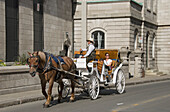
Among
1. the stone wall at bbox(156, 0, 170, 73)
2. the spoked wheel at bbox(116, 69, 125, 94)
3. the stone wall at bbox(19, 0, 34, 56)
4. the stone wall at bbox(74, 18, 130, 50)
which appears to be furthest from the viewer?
the stone wall at bbox(156, 0, 170, 73)

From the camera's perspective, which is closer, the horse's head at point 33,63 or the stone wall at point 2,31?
the horse's head at point 33,63

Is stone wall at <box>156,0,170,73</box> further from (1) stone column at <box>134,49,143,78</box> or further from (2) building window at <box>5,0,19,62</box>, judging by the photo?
(2) building window at <box>5,0,19,62</box>

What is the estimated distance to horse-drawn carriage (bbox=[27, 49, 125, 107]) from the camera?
952 cm

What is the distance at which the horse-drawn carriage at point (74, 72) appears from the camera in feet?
31.2

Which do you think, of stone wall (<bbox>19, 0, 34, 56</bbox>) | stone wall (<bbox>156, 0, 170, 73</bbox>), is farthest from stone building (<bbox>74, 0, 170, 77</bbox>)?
stone wall (<bbox>19, 0, 34, 56</bbox>)

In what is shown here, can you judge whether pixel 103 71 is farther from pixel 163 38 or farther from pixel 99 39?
pixel 163 38

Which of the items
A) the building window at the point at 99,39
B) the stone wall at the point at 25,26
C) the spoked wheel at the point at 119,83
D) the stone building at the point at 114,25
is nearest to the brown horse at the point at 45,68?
the spoked wheel at the point at 119,83

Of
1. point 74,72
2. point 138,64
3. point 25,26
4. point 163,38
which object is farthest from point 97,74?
point 163,38

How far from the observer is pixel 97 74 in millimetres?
11734

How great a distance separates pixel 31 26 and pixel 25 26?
700 mm

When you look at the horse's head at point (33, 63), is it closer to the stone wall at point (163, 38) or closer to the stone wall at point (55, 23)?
the stone wall at point (55, 23)

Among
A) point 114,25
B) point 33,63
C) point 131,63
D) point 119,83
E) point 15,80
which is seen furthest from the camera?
point 114,25

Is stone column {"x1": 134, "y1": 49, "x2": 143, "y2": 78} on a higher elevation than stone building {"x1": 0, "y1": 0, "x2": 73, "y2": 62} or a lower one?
lower

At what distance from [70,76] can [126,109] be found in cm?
276
